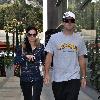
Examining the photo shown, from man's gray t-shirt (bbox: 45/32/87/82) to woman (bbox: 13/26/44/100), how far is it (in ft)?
2.93

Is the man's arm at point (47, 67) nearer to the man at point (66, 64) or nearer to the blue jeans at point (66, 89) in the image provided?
the man at point (66, 64)

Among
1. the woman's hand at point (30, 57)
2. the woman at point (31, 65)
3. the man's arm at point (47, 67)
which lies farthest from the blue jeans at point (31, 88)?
the man's arm at point (47, 67)

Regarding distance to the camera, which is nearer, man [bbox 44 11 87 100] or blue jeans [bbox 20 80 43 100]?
man [bbox 44 11 87 100]

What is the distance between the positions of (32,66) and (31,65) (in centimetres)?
2

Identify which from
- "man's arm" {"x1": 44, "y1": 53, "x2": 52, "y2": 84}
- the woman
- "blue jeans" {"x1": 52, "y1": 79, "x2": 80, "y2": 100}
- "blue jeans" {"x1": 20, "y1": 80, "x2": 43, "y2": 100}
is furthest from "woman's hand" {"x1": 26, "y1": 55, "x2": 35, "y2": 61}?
"blue jeans" {"x1": 52, "y1": 79, "x2": 80, "y2": 100}

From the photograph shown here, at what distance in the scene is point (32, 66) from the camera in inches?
285

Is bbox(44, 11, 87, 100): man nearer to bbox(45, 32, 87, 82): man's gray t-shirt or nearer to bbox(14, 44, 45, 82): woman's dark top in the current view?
bbox(45, 32, 87, 82): man's gray t-shirt

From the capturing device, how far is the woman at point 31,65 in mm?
7227

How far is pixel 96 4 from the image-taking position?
15125mm

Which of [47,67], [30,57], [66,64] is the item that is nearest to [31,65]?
[30,57]

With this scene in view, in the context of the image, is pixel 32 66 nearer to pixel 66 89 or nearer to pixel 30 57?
pixel 30 57

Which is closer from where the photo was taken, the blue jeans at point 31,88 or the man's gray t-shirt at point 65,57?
the man's gray t-shirt at point 65,57

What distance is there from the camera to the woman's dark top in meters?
7.23

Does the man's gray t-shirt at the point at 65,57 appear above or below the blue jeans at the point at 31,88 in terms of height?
above
